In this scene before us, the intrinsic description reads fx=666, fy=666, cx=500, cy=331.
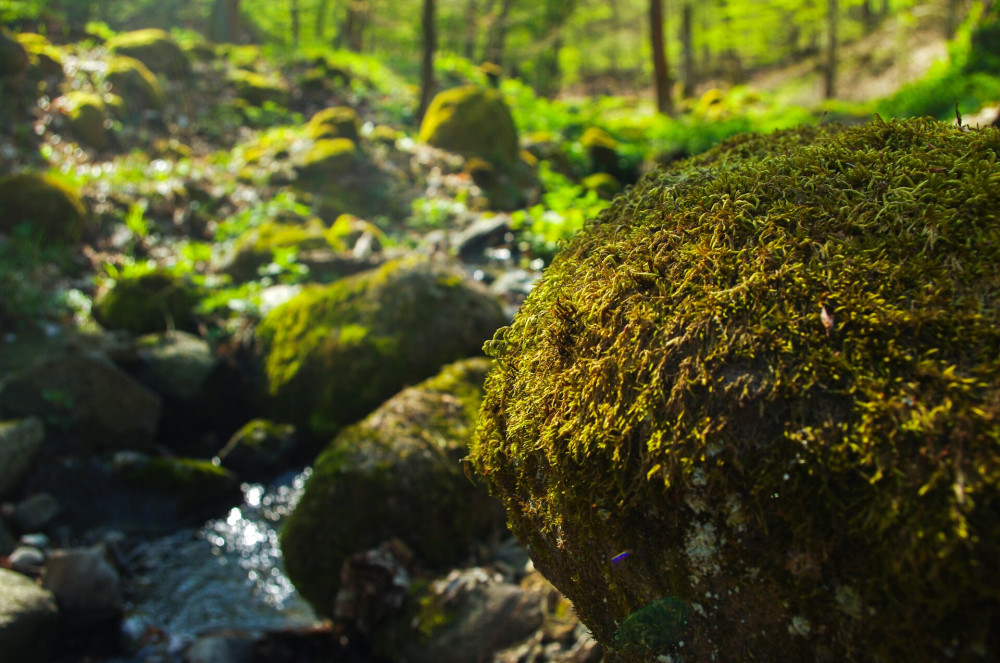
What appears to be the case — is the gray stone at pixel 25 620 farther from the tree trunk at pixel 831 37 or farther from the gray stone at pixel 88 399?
the tree trunk at pixel 831 37

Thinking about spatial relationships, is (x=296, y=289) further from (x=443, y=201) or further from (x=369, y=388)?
(x=443, y=201)

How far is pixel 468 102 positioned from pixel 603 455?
41.9 feet

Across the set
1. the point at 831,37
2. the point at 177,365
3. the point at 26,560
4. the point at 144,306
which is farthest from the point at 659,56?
the point at 26,560

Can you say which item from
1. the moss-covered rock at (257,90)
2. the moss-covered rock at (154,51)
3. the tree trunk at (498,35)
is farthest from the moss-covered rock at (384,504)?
the tree trunk at (498,35)

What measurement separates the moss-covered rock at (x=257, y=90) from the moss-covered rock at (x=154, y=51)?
1.25 metres

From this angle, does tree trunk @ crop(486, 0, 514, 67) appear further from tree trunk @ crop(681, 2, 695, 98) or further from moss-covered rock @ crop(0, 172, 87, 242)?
moss-covered rock @ crop(0, 172, 87, 242)

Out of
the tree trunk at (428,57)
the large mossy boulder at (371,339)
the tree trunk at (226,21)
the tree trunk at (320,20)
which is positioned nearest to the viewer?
the large mossy boulder at (371,339)

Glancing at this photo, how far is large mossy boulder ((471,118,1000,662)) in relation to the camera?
41.2 inches

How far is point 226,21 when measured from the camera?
2269cm

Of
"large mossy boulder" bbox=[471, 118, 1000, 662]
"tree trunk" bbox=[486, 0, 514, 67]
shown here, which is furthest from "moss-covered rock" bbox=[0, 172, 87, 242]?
"tree trunk" bbox=[486, 0, 514, 67]

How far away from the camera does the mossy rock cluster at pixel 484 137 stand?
39.2ft

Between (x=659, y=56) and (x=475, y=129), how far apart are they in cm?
838

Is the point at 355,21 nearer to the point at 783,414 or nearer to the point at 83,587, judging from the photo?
the point at 83,587

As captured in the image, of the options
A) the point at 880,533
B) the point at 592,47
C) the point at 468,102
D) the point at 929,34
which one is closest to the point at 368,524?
the point at 880,533
